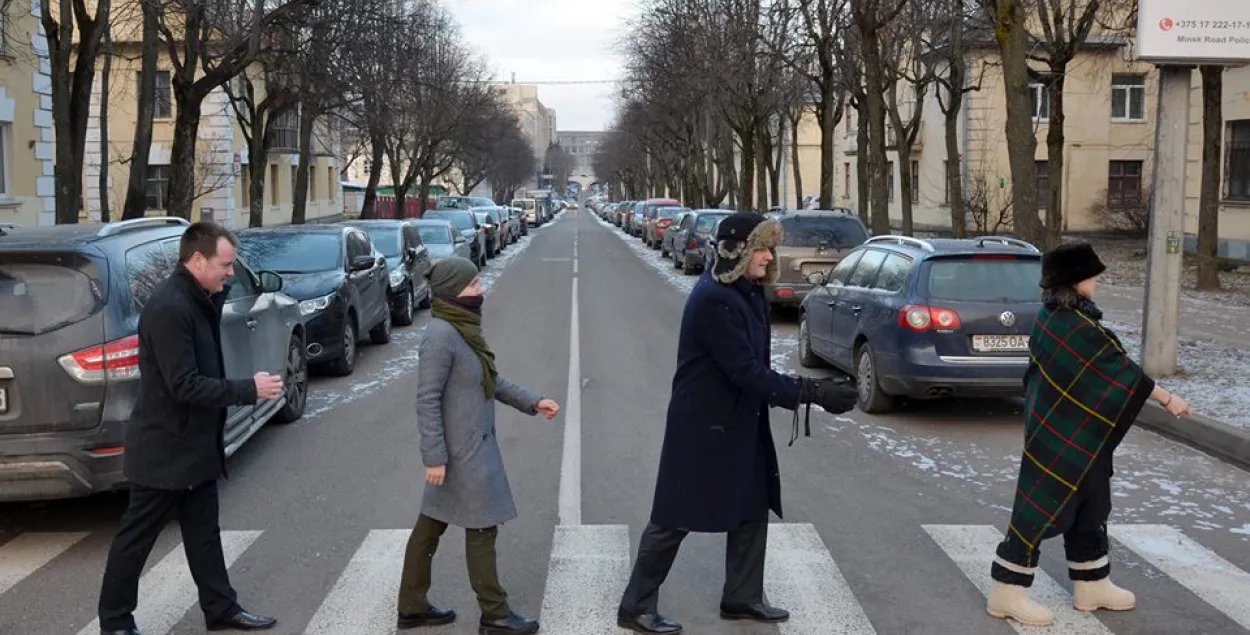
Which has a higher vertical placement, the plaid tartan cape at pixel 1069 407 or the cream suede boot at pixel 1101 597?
the plaid tartan cape at pixel 1069 407

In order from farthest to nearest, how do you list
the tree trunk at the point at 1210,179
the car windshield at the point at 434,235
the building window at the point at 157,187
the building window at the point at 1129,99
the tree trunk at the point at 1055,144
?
the building window at the point at 1129,99 → the building window at the point at 157,187 → the car windshield at the point at 434,235 → the tree trunk at the point at 1055,144 → the tree trunk at the point at 1210,179

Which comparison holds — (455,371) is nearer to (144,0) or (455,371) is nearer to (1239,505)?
(1239,505)

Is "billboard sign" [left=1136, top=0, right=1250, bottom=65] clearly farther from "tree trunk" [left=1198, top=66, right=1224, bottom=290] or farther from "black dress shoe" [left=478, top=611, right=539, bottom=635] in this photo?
"tree trunk" [left=1198, top=66, right=1224, bottom=290]

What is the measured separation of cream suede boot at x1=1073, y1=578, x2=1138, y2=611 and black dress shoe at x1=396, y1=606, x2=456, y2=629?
9.20 feet

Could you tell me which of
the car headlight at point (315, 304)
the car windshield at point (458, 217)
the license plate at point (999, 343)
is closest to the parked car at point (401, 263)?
the car headlight at point (315, 304)

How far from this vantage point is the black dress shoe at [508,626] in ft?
15.7

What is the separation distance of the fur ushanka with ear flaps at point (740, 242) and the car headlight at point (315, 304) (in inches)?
305

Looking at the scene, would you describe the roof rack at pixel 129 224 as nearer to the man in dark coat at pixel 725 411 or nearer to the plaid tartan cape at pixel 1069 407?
the man in dark coat at pixel 725 411

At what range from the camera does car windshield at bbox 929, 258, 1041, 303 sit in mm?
9344

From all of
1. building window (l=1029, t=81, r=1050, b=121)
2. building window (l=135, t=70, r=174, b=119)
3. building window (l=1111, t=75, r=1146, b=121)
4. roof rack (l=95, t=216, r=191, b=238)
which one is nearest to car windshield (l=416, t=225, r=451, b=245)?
roof rack (l=95, t=216, r=191, b=238)

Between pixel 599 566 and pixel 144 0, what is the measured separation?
42.9ft

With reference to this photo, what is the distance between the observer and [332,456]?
8.28 metres

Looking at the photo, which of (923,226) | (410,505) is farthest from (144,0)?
(923,226)

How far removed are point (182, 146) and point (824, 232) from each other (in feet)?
35.1
